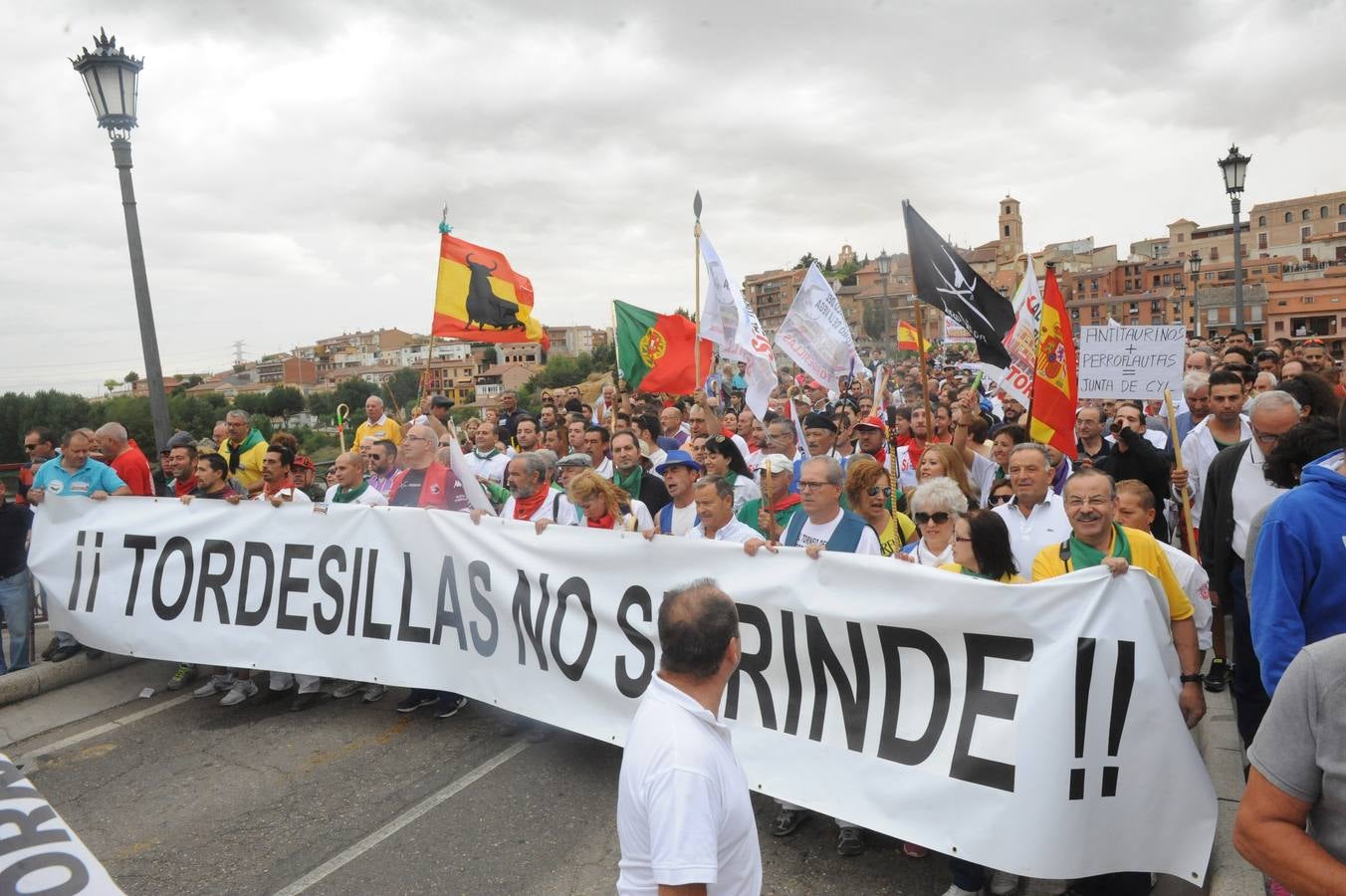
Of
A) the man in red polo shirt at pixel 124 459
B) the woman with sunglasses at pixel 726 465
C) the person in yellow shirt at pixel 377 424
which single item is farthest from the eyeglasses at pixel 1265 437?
the man in red polo shirt at pixel 124 459

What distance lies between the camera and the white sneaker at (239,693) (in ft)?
20.6

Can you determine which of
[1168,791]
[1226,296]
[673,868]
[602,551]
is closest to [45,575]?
[602,551]

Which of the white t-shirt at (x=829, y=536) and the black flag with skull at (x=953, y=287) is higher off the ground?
the black flag with skull at (x=953, y=287)

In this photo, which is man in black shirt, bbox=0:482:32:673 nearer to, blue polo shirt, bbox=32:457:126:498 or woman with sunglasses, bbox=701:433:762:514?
blue polo shirt, bbox=32:457:126:498

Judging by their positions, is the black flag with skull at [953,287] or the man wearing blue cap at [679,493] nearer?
the man wearing blue cap at [679,493]

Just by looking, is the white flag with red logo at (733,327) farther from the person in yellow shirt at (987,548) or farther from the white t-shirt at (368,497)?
the person in yellow shirt at (987,548)

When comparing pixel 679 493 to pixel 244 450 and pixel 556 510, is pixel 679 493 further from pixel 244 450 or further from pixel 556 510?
pixel 244 450

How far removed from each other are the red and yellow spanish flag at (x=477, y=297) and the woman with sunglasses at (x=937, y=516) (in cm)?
483

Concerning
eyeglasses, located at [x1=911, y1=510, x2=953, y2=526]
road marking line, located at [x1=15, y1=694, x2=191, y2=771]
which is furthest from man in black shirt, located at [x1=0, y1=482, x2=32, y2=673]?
eyeglasses, located at [x1=911, y1=510, x2=953, y2=526]

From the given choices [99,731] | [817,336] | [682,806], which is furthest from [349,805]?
[817,336]

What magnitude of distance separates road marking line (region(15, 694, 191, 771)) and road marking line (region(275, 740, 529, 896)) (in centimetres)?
265

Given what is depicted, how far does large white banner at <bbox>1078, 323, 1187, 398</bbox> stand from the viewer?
698 cm

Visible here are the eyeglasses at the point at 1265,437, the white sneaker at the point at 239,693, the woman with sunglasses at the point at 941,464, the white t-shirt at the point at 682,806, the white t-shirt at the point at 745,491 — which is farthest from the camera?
the white t-shirt at the point at 745,491

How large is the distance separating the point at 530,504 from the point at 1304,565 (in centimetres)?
446
